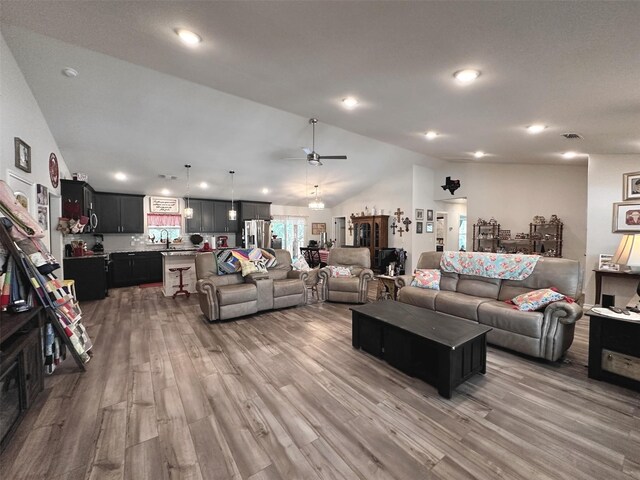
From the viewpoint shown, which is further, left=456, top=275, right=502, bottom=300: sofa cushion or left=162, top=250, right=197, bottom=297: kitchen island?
left=162, top=250, right=197, bottom=297: kitchen island

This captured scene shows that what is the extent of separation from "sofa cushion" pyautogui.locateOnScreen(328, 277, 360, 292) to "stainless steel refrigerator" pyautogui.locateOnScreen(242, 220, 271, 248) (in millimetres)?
4011

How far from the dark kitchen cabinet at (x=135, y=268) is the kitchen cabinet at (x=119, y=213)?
0.67 meters

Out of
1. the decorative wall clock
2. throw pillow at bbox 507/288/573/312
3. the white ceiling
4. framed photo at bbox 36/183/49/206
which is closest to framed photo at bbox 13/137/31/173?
framed photo at bbox 36/183/49/206

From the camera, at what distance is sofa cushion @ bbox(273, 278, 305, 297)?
4461 mm

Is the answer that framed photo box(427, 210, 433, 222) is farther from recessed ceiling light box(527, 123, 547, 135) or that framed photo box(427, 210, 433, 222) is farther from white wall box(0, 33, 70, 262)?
white wall box(0, 33, 70, 262)

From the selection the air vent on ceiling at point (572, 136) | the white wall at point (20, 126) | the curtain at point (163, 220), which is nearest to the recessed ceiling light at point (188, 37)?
the white wall at point (20, 126)

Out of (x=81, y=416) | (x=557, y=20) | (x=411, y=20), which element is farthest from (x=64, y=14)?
(x=557, y=20)

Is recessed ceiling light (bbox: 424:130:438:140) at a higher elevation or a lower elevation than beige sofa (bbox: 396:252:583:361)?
higher

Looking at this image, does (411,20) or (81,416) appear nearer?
(411,20)

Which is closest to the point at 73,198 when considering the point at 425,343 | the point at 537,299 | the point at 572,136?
the point at 425,343

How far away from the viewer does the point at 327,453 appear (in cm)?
163

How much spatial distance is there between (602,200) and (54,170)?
29.0 ft

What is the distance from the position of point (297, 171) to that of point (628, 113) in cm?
579

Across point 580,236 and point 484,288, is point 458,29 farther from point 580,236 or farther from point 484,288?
point 580,236
